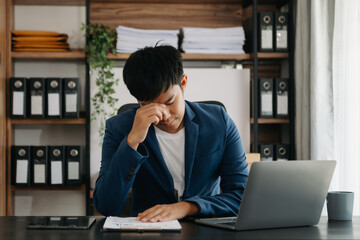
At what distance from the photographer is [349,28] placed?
2.60 meters

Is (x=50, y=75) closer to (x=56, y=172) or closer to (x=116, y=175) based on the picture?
(x=56, y=172)

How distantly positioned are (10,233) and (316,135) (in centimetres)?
208

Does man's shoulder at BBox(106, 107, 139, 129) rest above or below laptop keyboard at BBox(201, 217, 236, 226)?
above

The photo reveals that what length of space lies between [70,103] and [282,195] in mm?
2105

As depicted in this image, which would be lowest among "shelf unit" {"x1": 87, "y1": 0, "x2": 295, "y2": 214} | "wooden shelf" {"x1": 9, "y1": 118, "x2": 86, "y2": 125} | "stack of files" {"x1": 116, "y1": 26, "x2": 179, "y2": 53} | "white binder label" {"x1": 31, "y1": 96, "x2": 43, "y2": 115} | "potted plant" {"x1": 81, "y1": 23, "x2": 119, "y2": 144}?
"wooden shelf" {"x1": 9, "y1": 118, "x2": 86, "y2": 125}

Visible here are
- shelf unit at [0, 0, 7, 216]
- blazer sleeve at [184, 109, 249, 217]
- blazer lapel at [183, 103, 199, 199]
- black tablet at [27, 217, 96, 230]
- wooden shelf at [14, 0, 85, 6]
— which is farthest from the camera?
wooden shelf at [14, 0, 85, 6]

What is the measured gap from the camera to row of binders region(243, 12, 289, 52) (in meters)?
3.22

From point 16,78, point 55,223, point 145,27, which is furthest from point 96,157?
point 55,223

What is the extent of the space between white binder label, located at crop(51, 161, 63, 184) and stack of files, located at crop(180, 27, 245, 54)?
3.49 feet

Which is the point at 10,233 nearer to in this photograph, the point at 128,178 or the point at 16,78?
the point at 128,178

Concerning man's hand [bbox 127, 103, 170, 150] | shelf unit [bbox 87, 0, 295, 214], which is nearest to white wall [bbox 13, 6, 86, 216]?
shelf unit [bbox 87, 0, 295, 214]

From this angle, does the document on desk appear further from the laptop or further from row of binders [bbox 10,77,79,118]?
row of binders [bbox 10,77,79,118]

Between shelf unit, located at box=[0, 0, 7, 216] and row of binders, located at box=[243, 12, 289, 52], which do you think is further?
row of binders, located at box=[243, 12, 289, 52]

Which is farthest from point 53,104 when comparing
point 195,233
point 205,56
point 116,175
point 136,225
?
point 195,233
